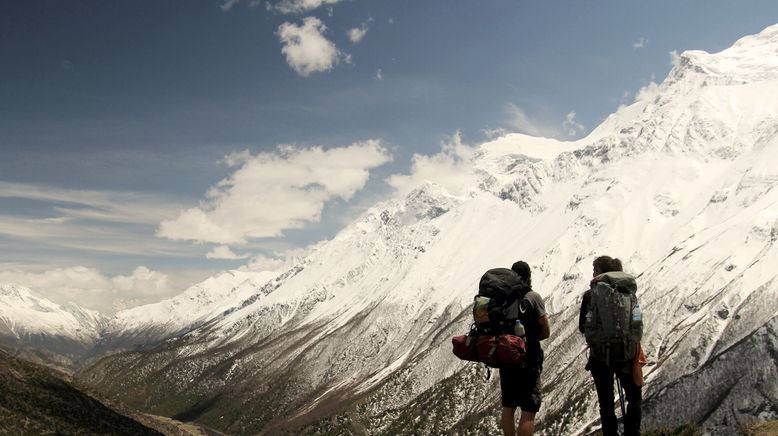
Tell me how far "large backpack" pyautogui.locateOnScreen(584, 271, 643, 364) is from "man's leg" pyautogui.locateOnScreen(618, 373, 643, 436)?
758mm

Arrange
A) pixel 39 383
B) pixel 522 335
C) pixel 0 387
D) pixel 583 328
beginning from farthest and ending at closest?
pixel 39 383 < pixel 0 387 < pixel 583 328 < pixel 522 335

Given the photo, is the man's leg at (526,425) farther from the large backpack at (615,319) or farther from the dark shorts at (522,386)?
the large backpack at (615,319)

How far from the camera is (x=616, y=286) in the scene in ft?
48.6

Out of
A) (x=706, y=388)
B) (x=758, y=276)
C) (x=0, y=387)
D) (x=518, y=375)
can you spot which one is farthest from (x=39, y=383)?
(x=758, y=276)

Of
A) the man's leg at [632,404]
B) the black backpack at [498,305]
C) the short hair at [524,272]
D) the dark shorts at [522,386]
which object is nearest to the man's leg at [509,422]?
the dark shorts at [522,386]

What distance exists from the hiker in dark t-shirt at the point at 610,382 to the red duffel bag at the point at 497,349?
7.36ft

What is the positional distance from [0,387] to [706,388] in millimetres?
152533

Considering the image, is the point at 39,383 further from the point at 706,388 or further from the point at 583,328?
the point at 706,388

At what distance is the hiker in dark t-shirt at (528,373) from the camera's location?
46.7ft

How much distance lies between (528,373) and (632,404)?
3332 mm

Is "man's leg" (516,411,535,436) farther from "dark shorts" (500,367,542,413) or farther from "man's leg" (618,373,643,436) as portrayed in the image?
"man's leg" (618,373,643,436)

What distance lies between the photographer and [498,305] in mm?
14156

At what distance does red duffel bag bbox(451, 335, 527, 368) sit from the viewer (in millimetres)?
13711

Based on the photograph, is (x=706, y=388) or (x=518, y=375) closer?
(x=518, y=375)
